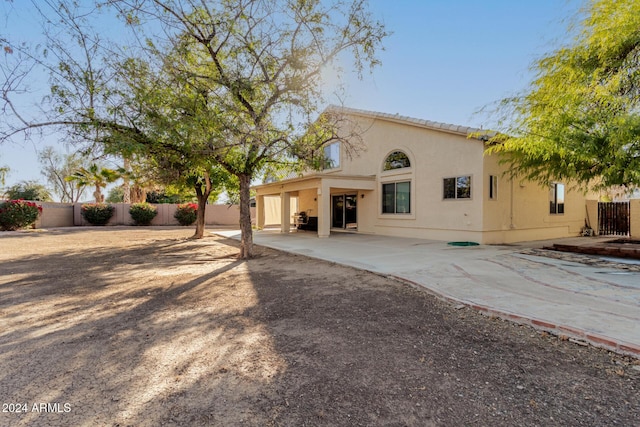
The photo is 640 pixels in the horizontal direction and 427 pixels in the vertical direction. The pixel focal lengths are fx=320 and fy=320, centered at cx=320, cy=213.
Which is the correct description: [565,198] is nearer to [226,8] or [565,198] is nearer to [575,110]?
[575,110]

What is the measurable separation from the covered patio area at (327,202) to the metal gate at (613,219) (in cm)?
1142

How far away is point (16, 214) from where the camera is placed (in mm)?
18906

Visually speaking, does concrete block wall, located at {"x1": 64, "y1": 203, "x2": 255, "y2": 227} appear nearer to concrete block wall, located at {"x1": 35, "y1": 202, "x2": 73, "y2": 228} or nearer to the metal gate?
concrete block wall, located at {"x1": 35, "y1": 202, "x2": 73, "y2": 228}

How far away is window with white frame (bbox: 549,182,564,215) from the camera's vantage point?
13.8 m

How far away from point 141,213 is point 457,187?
23214 mm

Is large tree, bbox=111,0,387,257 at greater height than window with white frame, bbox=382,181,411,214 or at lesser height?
greater

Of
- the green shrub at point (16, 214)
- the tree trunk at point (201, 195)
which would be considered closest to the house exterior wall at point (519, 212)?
the tree trunk at point (201, 195)

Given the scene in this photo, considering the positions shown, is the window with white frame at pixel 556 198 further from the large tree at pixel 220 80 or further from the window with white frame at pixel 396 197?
the large tree at pixel 220 80

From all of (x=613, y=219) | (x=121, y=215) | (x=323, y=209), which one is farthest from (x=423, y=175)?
(x=121, y=215)

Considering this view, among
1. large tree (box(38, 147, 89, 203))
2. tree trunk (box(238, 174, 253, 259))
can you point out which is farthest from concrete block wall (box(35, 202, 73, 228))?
tree trunk (box(238, 174, 253, 259))

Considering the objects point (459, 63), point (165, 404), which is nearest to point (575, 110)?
point (459, 63)

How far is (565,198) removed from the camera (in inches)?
578

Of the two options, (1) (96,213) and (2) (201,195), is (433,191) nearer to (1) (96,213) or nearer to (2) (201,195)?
(2) (201,195)

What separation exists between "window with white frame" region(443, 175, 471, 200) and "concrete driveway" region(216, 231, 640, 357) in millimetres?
2444
